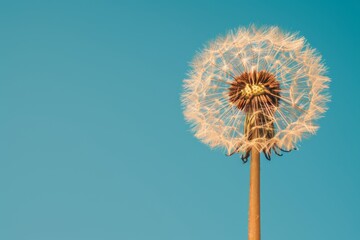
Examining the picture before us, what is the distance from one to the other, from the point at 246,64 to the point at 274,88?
113cm

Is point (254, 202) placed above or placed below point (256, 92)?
below

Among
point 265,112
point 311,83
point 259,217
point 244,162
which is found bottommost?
point 259,217

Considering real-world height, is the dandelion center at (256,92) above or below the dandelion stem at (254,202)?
above

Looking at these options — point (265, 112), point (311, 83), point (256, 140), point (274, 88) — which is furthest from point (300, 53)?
point (256, 140)

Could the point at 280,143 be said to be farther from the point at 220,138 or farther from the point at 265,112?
the point at 220,138

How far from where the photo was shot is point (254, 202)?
8.73 m

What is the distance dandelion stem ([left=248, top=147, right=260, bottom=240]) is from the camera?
852 cm

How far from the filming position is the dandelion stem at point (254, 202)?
8516mm

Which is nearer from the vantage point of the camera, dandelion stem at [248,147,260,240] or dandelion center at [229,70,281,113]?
dandelion stem at [248,147,260,240]

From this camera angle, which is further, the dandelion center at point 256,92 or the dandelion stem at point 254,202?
the dandelion center at point 256,92

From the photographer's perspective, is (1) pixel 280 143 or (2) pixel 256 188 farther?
(1) pixel 280 143

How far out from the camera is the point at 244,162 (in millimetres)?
10188

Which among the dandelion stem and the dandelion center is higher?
the dandelion center

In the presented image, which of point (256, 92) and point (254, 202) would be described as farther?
point (256, 92)
